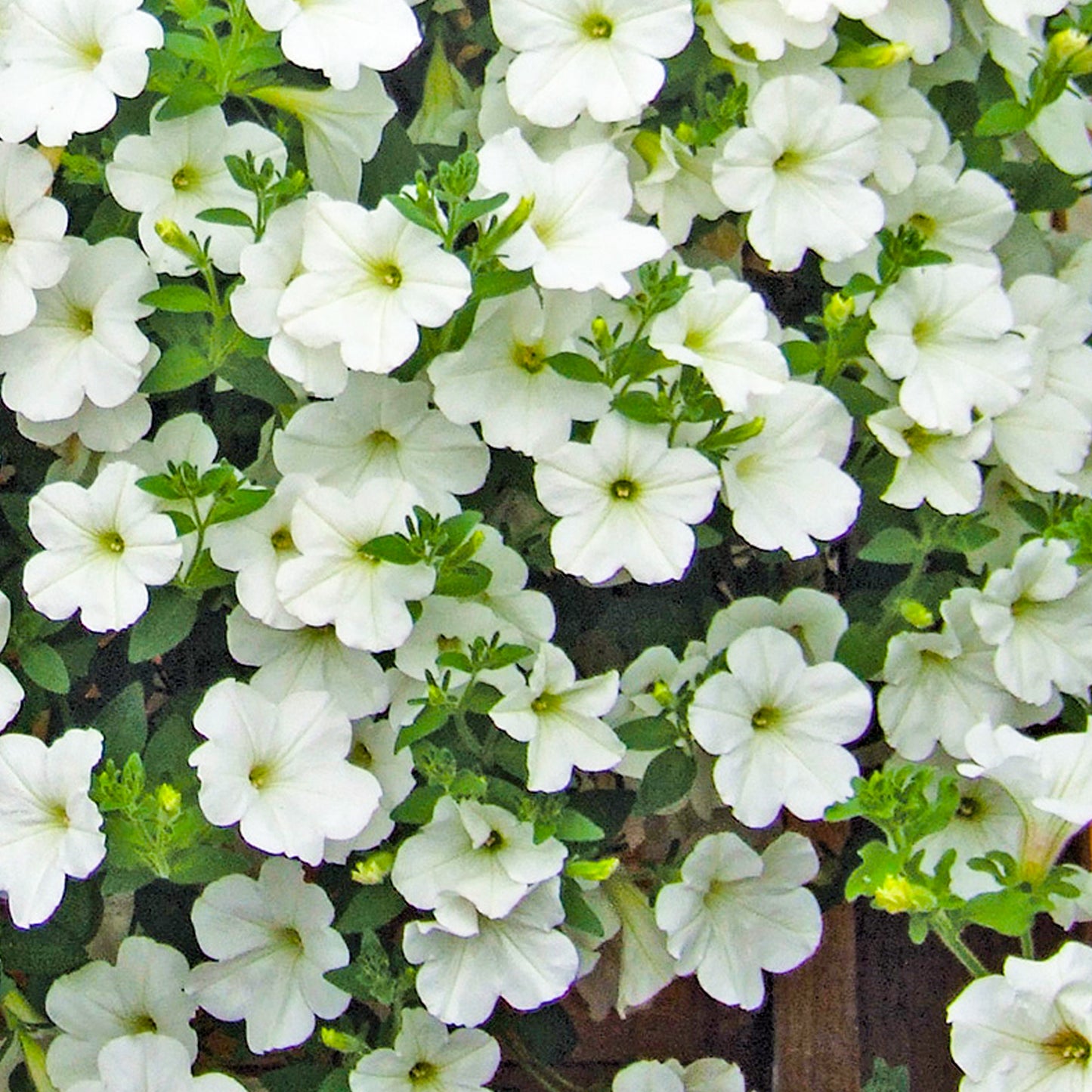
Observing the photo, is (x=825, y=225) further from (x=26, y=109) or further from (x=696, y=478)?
(x=26, y=109)

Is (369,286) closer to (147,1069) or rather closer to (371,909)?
(371,909)

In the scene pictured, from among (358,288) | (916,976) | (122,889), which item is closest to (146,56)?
(358,288)

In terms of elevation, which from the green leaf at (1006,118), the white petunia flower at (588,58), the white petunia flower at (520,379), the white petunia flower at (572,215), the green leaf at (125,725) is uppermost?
the white petunia flower at (588,58)

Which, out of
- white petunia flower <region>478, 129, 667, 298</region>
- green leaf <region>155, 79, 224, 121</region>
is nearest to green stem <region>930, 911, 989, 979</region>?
white petunia flower <region>478, 129, 667, 298</region>

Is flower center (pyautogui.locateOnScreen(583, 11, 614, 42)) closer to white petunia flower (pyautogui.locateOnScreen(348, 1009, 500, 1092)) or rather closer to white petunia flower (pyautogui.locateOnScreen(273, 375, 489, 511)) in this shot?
white petunia flower (pyautogui.locateOnScreen(273, 375, 489, 511))

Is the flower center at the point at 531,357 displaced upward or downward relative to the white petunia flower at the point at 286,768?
upward

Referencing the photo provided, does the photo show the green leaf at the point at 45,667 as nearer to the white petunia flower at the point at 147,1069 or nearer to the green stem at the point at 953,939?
the white petunia flower at the point at 147,1069

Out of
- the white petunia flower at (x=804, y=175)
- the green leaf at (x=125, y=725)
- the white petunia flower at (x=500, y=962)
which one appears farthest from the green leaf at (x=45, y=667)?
the white petunia flower at (x=804, y=175)
